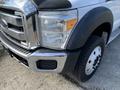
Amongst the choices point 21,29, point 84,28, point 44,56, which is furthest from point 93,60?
point 21,29

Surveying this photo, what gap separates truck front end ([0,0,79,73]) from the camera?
2.38 m

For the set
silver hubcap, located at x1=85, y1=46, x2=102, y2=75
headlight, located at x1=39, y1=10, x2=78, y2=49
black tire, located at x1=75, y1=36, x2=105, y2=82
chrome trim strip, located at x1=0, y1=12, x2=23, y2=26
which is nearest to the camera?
headlight, located at x1=39, y1=10, x2=78, y2=49

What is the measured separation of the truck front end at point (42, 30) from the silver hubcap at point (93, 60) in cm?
48

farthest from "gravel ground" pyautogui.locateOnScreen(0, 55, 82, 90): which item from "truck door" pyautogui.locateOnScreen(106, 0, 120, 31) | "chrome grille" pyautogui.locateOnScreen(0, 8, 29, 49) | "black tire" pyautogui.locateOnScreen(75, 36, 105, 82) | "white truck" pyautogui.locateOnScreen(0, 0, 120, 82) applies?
"truck door" pyautogui.locateOnScreen(106, 0, 120, 31)

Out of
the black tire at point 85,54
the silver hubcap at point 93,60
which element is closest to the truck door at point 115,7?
the black tire at point 85,54

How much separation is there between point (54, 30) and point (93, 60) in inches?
38.9

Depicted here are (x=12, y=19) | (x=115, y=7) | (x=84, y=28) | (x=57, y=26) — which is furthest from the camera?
(x=115, y=7)

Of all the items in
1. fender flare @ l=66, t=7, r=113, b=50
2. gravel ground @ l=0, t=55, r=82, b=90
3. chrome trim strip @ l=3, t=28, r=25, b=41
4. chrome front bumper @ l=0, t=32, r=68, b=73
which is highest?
fender flare @ l=66, t=7, r=113, b=50

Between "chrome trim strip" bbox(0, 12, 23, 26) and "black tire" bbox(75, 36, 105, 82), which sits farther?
"black tire" bbox(75, 36, 105, 82)

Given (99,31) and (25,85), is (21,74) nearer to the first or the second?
(25,85)

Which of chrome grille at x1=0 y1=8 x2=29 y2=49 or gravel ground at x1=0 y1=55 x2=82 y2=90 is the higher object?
chrome grille at x1=0 y1=8 x2=29 y2=49

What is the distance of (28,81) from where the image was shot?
11.0 ft

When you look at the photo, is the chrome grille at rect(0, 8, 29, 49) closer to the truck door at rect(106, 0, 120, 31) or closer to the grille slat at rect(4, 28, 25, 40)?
the grille slat at rect(4, 28, 25, 40)

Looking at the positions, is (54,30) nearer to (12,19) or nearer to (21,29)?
(21,29)
